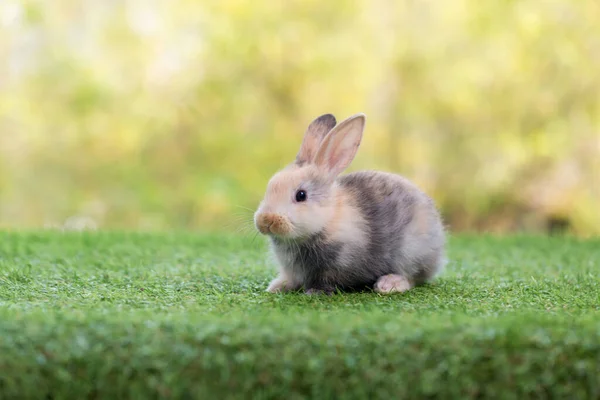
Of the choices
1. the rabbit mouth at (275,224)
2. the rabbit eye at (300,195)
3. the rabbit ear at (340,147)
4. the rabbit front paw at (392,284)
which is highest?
the rabbit ear at (340,147)

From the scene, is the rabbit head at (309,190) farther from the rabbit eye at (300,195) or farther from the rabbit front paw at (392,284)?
the rabbit front paw at (392,284)

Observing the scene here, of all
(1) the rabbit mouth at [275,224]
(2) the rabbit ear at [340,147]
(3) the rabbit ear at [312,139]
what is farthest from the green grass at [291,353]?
(3) the rabbit ear at [312,139]

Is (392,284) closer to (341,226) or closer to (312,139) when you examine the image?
(341,226)

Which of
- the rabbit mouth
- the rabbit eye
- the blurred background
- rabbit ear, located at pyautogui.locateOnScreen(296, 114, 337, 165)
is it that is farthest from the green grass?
the blurred background

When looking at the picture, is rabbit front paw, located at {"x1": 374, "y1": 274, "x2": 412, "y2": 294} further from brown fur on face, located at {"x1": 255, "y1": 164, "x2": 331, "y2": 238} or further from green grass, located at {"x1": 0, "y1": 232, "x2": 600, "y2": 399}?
green grass, located at {"x1": 0, "y1": 232, "x2": 600, "y2": 399}

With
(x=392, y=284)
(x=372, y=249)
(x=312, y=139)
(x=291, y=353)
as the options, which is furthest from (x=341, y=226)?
(x=291, y=353)

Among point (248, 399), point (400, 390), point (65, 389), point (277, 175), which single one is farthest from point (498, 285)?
point (65, 389)
